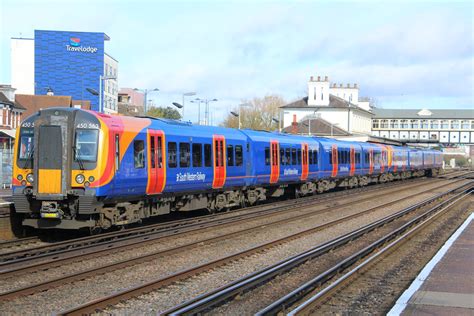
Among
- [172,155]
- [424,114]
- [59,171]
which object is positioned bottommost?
[59,171]

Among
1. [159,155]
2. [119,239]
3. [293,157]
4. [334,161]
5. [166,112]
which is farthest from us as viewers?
[166,112]

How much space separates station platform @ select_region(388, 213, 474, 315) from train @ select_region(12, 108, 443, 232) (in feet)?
24.2

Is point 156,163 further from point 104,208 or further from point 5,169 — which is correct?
point 5,169

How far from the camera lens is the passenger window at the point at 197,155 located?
17.3 m

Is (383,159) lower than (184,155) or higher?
higher

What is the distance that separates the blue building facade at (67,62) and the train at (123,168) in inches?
2378

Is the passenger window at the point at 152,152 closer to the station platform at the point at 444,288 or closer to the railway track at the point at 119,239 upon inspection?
the railway track at the point at 119,239

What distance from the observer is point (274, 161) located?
77.7ft

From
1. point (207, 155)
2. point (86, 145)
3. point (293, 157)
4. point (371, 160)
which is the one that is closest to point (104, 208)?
point (86, 145)

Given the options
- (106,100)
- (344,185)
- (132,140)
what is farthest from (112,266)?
(106,100)

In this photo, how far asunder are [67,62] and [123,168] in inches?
2697

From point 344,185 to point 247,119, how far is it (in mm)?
47469

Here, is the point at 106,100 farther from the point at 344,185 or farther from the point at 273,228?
the point at 273,228

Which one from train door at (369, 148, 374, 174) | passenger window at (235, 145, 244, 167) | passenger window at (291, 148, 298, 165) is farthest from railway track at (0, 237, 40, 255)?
train door at (369, 148, 374, 174)
